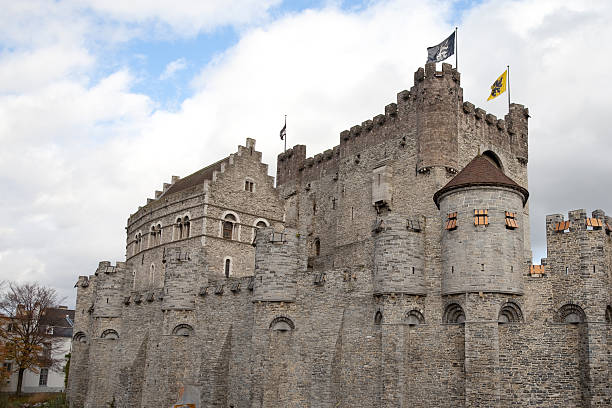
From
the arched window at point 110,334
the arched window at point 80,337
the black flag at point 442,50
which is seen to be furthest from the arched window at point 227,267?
the black flag at point 442,50

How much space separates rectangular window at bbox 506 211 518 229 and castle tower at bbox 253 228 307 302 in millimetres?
9779

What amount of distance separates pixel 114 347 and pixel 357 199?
60.4 ft

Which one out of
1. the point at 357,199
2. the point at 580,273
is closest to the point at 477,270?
the point at 580,273

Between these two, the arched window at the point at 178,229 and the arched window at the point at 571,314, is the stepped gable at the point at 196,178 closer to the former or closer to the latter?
the arched window at the point at 178,229

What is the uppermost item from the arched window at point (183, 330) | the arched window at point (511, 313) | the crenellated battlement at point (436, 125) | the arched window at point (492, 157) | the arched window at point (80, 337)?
the crenellated battlement at point (436, 125)

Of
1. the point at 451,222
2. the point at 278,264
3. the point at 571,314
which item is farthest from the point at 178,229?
the point at 571,314

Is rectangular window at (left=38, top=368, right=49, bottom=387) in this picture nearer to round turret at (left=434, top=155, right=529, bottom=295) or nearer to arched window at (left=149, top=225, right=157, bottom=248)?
arched window at (left=149, top=225, right=157, bottom=248)

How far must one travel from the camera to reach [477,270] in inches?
980

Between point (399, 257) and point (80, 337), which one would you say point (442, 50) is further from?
point (80, 337)

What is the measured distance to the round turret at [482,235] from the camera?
81.5ft

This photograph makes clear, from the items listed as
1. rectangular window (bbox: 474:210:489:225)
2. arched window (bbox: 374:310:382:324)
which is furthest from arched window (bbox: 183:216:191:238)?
rectangular window (bbox: 474:210:489:225)

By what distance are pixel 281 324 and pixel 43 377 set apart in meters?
41.7

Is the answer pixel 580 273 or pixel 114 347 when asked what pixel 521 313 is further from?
pixel 114 347

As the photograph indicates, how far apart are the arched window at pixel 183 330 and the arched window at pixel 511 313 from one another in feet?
57.6
